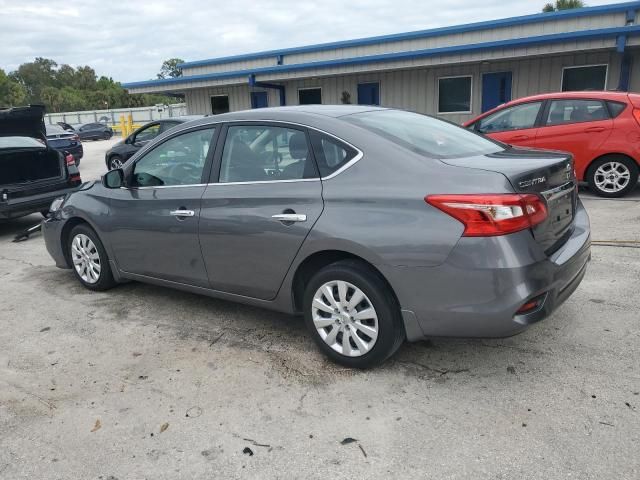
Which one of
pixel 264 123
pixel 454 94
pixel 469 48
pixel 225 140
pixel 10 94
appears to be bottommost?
pixel 225 140

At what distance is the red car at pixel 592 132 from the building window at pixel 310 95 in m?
10.3

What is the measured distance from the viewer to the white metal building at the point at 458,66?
42.2 ft

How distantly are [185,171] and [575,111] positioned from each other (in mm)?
6352

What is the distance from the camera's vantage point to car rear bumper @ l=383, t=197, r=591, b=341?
2736 mm

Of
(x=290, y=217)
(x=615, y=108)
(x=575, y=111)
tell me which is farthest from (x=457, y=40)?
(x=290, y=217)

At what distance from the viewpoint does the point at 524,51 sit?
43.3ft

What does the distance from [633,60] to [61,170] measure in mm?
12847

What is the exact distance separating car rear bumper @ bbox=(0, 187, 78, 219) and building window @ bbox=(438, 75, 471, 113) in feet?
36.1

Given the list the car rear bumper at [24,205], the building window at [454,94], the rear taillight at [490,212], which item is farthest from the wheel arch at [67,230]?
the building window at [454,94]

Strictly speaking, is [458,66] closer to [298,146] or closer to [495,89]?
[495,89]

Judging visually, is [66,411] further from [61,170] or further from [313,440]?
[61,170]

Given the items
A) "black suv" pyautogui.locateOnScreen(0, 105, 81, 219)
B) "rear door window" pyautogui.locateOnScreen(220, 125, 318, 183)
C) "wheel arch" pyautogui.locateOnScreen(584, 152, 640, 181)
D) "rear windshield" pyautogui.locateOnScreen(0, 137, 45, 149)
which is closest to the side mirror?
"rear door window" pyautogui.locateOnScreen(220, 125, 318, 183)

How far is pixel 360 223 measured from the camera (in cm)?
307

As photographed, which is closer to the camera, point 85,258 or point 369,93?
point 85,258
